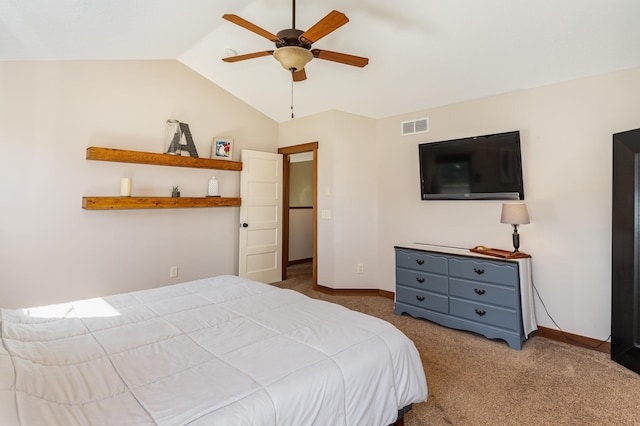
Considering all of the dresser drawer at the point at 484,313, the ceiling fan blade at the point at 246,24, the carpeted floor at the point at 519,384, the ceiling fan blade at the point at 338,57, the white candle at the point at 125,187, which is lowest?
the carpeted floor at the point at 519,384

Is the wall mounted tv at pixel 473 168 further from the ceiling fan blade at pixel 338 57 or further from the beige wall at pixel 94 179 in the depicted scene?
the beige wall at pixel 94 179

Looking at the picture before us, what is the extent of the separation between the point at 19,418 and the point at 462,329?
10.6ft

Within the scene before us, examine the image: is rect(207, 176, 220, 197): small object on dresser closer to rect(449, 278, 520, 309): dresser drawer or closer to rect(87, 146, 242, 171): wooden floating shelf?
rect(87, 146, 242, 171): wooden floating shelf

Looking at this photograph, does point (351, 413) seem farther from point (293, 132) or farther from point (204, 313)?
point (293, 132)

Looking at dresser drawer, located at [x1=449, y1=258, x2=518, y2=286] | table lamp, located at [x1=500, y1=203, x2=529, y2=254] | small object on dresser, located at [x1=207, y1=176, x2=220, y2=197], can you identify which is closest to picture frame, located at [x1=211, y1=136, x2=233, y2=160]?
small object on dresser, located at [x1=207, y1=176, x2=220, y2=197]

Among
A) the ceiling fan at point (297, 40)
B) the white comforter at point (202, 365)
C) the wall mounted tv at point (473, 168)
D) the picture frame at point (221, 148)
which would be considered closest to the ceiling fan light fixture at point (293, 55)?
the ceiling fan at point (297, 40)

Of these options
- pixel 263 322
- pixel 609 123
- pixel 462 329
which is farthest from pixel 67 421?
pixel 609 123

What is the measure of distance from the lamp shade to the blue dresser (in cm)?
39

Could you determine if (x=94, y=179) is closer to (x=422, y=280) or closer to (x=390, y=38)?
(x=390, y=38)

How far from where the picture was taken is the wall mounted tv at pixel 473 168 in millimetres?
3170

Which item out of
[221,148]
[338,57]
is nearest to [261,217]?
[221,148]

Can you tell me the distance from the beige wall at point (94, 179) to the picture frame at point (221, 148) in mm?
107

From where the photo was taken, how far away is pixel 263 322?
1680 millimetres

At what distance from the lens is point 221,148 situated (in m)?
4.33
